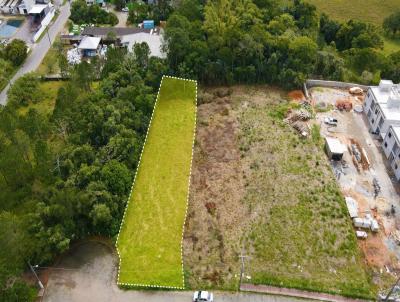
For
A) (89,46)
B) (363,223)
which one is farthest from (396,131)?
(89,46)

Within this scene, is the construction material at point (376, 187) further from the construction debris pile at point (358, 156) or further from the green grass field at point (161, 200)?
the green grass field at point (161, 200)

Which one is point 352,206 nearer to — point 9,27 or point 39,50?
point 39,50

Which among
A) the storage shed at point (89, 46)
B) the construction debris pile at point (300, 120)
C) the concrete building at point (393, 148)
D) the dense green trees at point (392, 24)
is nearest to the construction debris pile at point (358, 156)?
the concrete building at point (393, 148)

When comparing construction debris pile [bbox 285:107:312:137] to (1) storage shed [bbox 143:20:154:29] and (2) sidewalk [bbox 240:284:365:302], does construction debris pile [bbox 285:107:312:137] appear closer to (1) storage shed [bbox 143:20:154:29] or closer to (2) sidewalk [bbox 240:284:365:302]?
(2) sidewalk [bbox 240:284:365:302]

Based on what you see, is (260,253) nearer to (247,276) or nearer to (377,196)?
(247,276)

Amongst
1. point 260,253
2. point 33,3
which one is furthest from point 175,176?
point 33,3

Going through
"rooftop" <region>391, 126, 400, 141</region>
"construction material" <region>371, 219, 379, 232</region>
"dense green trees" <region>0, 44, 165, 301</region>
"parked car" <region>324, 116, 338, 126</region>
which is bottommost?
"construction material" <region>371, 219, 379, 232</region>

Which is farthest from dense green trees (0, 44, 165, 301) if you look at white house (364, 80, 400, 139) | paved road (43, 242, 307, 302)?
white house (364, 80, 400, 139)
